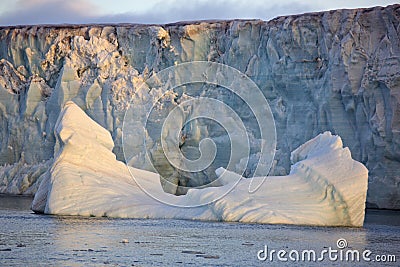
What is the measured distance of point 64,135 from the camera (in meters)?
16.6

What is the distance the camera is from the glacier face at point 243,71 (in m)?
22.2

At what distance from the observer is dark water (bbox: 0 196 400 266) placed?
10.5m

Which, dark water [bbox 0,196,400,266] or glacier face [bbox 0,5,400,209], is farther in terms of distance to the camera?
glacier face [bbox 0,5,400,209]
